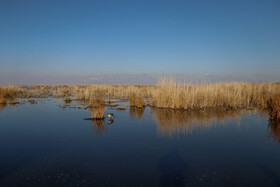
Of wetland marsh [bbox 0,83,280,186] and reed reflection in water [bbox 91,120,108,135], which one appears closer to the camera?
wetland marsh [bbox 0,83,280,186]

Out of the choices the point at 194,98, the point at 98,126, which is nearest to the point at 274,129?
the point at 194,98

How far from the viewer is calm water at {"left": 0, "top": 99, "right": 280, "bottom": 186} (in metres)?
3.32

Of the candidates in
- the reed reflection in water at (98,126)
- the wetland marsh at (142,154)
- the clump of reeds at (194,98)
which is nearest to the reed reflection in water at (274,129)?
the wetland marsh at (142,154)

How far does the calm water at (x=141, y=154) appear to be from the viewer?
3322 millimetres

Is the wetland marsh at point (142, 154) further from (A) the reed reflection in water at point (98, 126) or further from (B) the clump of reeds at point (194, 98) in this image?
(B) the clump of reeds at point (194, 98)

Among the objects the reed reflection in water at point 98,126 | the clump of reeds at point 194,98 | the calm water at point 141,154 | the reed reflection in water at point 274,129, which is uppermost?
the clump of reeds at point 194,98

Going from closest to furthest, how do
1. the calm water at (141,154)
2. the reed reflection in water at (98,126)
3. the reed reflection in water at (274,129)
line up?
the calm water at (141,154) < the reed reflection in water at (274,129) < the reed reflection in water at (98,126)

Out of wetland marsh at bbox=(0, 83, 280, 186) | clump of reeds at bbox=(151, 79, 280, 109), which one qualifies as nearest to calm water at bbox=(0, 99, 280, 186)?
wetland marsh at bbox=(0, 83, 280, 186)

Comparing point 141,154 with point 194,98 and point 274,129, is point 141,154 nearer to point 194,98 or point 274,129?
point 274,129

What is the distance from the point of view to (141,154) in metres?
4.51

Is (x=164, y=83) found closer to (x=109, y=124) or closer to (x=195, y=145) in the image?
(x=109, y=124)

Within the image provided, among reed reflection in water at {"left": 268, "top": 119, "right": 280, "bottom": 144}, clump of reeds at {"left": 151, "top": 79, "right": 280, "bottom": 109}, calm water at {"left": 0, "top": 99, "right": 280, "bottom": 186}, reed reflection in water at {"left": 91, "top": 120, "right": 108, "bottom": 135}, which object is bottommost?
calm water at {"left": 0, "top": 99, "right": 280, "bottom": 186}

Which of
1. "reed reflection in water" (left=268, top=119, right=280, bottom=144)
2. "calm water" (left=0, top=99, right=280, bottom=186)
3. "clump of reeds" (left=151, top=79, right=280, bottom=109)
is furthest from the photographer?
"clump of reeds" (left=151, top=79, right=280, bottom=109)

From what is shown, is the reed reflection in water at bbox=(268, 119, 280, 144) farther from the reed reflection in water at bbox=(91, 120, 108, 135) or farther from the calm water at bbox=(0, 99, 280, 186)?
the reed reflection in water at bbox=(91, 120, 108, 135)
